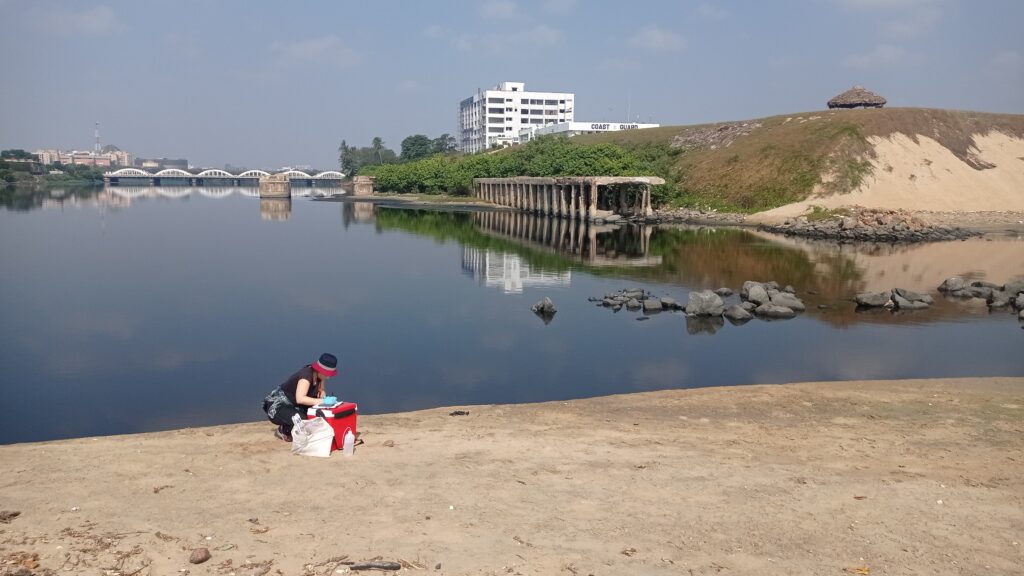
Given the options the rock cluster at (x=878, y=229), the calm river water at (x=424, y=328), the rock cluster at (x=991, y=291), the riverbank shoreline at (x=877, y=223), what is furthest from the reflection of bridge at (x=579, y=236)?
the rock cluster at (x=991, y=291)

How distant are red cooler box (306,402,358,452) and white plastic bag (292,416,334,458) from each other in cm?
9

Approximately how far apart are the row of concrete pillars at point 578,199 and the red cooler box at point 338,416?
70.0 metres

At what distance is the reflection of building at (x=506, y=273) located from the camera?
125 ft

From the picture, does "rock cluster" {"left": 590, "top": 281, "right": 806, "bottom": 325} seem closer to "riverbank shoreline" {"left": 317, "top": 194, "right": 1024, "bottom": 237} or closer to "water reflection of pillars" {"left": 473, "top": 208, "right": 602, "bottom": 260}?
"water reflection of pillars" {"left": 473, "top": 208, "right": 602, "bottom": 260}

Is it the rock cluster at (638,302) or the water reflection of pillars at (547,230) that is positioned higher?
the water reflection of pillars at (547,230)

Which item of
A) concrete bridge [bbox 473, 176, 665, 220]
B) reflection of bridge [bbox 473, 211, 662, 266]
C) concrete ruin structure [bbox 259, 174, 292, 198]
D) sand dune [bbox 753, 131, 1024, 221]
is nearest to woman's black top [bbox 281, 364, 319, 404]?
reflection of bridge [bbox 473, 211, 662, 266]

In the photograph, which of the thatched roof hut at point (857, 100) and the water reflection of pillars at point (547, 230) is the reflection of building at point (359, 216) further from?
the thatched roof hut at point (857, 100)

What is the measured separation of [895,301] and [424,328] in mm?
19520

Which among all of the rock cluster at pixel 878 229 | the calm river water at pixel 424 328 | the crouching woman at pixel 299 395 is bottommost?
the calm river water at pixel 424 328

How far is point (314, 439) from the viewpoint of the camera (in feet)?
38.1

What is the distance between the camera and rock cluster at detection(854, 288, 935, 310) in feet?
105

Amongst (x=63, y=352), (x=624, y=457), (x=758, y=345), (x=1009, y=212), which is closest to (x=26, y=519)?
(x=624, y=457)

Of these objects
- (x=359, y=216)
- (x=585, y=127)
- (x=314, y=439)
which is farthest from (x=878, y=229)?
(x=585, y=127)

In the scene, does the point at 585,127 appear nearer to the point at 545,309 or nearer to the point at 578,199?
the point at 578,199
